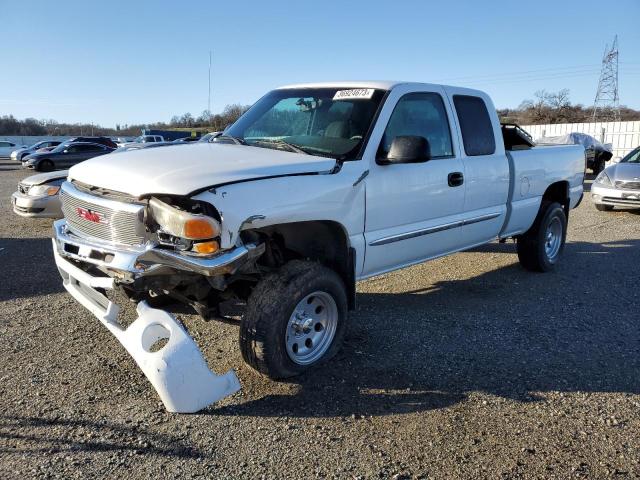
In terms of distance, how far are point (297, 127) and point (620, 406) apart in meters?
3.12

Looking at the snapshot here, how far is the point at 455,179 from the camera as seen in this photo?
484 centimetres

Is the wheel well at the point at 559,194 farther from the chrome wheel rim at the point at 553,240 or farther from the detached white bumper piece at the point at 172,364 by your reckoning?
the detached white bumper piece at the point at 172,364

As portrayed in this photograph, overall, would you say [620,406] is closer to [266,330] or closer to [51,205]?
[266,330]

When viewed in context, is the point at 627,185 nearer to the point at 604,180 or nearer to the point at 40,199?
the point at 604,180

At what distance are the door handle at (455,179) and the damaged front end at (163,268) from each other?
2.12m

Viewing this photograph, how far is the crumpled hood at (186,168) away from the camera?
10.5 ft

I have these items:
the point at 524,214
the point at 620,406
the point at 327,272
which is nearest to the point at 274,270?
the point at 327,272

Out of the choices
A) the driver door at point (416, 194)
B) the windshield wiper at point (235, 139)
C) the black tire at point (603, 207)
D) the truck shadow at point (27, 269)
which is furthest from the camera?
the black tire at point (603, 207)

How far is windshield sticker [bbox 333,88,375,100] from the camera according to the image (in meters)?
4.43

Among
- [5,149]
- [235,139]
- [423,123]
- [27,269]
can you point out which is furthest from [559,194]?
[5,149]

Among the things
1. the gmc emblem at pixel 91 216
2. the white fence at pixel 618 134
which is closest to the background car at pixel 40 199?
the gmc emblem at pixel 91 216

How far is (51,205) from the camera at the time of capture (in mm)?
9070

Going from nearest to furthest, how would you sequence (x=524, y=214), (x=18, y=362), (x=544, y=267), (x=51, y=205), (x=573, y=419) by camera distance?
(x=573, y=419) → (x=18, y=362) → (x=524, y=214) → (x=544, y=267) → (x=51, y=205)

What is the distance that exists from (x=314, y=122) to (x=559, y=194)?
160 inches
